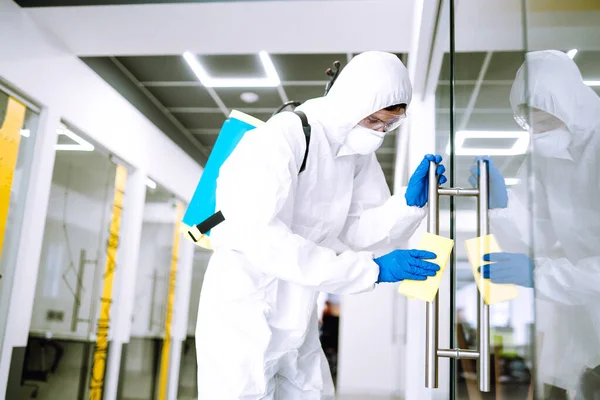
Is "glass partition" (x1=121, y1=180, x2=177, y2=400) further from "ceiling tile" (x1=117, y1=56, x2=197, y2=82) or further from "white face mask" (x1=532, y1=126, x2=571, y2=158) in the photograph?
"white face mask" (x1=532, y1=126, x2=571, y2=158)

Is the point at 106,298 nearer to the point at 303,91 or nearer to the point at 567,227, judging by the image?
the point at 303,91

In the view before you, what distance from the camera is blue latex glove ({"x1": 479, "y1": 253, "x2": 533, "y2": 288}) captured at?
0.80 metres

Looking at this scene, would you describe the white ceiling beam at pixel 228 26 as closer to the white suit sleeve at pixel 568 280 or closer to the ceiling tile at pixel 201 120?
the ceiling tile at pixel 201 120

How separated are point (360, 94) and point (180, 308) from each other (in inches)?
209

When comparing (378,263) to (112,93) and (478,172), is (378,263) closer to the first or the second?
(478,172)

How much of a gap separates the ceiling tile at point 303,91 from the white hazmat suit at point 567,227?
4.33 meters

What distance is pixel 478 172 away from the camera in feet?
3.72

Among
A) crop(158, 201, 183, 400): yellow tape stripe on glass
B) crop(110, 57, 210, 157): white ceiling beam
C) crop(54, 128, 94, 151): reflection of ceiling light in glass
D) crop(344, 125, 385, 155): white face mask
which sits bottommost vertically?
crop(158, 201, 183, 400): yellow tape stripe on glass

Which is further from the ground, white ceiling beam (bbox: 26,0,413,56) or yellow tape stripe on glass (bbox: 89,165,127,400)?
white ceiling beam (bbox: 26,0,413,56)

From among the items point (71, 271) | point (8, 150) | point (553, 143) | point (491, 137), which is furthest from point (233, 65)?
point (553, 143)

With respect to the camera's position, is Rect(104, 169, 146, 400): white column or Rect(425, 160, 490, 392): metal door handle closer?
Rect(425, 160, 490, 392): metal door handle

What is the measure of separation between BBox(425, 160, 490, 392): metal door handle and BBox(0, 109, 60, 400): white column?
307 centimetres

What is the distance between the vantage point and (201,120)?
6.14 meters

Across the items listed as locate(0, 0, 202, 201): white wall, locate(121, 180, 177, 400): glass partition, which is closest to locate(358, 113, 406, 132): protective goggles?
locate(0, 0, 202, 201): white wall
